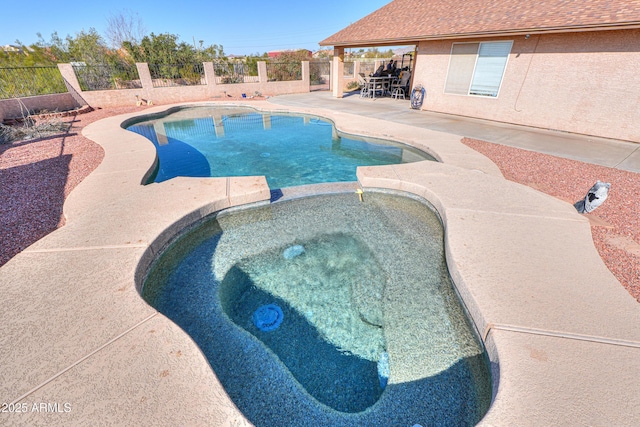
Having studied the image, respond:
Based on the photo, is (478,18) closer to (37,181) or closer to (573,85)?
(573,85)

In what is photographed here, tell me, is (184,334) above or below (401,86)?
below

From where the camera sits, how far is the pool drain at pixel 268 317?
2851 millimetres

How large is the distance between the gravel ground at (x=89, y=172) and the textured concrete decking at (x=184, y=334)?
0.43 metres

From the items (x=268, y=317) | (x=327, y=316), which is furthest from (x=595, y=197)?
(x=268, y=317)

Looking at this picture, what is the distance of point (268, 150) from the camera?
8312mm

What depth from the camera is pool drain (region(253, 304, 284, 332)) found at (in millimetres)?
2851

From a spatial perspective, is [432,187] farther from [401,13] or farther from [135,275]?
[401,13]

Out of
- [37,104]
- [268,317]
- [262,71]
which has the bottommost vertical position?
[268,317]

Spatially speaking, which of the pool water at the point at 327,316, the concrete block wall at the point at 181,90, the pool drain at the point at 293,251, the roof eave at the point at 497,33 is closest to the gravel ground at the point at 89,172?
the pool water at the point at 327,316

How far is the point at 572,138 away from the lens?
327 inches

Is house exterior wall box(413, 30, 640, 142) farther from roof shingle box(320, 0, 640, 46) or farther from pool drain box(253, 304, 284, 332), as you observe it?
pool drain box(253, 304, 284, 332)

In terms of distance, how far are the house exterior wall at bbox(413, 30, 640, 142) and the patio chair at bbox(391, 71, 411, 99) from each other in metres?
5.15

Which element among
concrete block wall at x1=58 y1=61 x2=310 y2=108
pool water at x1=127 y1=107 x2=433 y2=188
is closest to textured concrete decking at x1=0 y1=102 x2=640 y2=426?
pool water at x1=127 y1=107 x2=433 y2=188

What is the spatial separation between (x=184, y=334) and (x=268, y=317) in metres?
0.98
